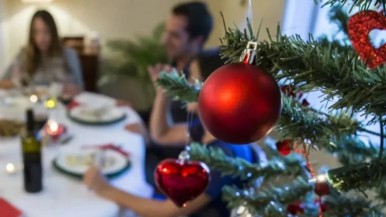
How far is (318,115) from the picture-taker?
70 centimetres

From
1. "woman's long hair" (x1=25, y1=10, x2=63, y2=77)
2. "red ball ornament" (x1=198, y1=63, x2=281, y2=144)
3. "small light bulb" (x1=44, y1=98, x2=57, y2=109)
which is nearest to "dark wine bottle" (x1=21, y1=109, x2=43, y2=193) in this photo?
"small light bulb" (x1=44, y1=98, x2=57, y2=109)

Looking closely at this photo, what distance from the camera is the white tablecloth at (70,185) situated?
49.4 inches

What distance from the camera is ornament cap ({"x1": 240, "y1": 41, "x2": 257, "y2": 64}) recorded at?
0.49 m

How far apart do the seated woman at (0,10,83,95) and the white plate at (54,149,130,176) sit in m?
1.15

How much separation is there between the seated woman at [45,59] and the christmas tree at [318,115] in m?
1.97

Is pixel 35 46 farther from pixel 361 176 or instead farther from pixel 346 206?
pixel 361 176

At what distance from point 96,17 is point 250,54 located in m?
3.18

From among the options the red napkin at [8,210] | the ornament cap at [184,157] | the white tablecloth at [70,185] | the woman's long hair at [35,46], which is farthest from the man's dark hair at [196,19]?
the ornament cap at [184,157]

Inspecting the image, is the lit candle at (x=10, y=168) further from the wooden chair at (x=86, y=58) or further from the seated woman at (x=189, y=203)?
the wooden chair at (x=86, y=58)

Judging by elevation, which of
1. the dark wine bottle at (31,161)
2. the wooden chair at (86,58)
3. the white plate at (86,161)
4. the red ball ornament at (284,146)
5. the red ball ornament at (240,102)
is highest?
the red ball ornament at (240,102)

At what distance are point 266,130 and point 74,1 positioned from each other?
10.4 ft

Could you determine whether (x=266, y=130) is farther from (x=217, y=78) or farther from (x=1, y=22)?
(x=1, y=22)

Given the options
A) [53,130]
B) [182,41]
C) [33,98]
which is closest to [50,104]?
[33,98]

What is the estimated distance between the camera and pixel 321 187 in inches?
29.0
